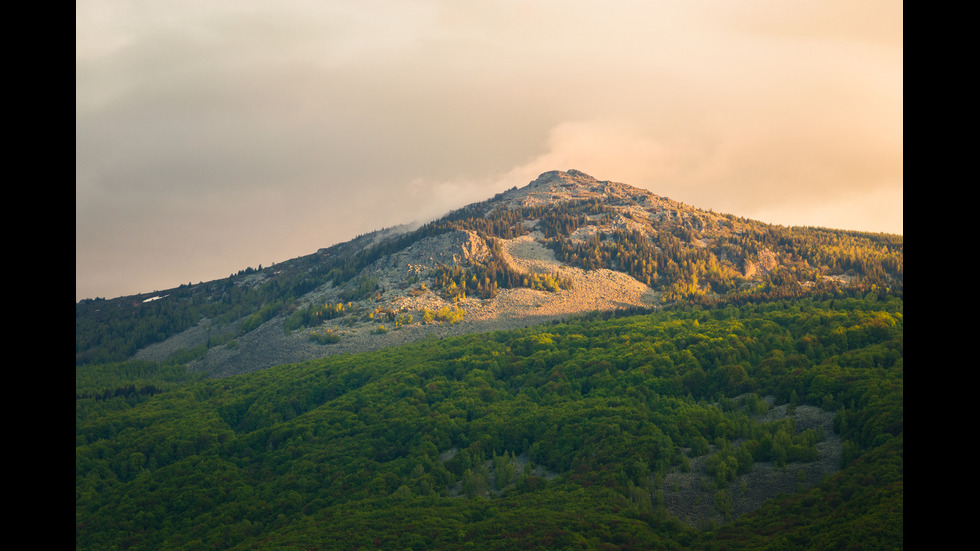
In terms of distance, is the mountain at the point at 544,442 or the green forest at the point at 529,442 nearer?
the green forest at the point at 529,442

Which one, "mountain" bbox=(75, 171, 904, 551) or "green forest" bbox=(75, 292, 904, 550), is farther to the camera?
"mountain" bbox=(75, 171, 904, 551)

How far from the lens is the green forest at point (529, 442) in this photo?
58.6 metres

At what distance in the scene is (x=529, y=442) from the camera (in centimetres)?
8906

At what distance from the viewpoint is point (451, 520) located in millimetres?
63656

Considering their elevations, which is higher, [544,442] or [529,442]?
[544,442]

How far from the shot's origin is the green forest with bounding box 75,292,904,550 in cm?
5856

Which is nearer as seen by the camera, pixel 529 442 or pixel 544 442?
pixel 544 442
